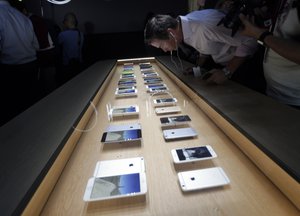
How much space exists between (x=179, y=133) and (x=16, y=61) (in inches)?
72.1

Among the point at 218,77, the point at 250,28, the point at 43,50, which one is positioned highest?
the point at 250,28

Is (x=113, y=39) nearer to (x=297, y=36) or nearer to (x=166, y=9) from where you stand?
(x=166, y=9)

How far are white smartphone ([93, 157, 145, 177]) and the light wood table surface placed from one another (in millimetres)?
30

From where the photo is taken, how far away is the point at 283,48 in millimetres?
925

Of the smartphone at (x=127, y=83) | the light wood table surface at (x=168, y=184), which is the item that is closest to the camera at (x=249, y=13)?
the light wood table surface at (x=168, y=184)

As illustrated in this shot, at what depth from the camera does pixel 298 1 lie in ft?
3.10

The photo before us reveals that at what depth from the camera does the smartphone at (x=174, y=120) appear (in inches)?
39.2

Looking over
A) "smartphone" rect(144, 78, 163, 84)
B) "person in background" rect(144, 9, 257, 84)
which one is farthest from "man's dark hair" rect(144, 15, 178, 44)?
"smartphone" rect(144, 78, 163, 84)

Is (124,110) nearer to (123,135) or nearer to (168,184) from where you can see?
(123,135)

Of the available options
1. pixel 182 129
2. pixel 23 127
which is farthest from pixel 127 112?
pixel 23 127

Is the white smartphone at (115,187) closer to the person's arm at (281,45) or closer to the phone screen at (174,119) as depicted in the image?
the phone screen at (174,119)

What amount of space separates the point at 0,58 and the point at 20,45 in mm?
197

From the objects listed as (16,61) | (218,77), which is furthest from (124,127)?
(16,61)

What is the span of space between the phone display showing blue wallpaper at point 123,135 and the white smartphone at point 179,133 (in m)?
0.11
